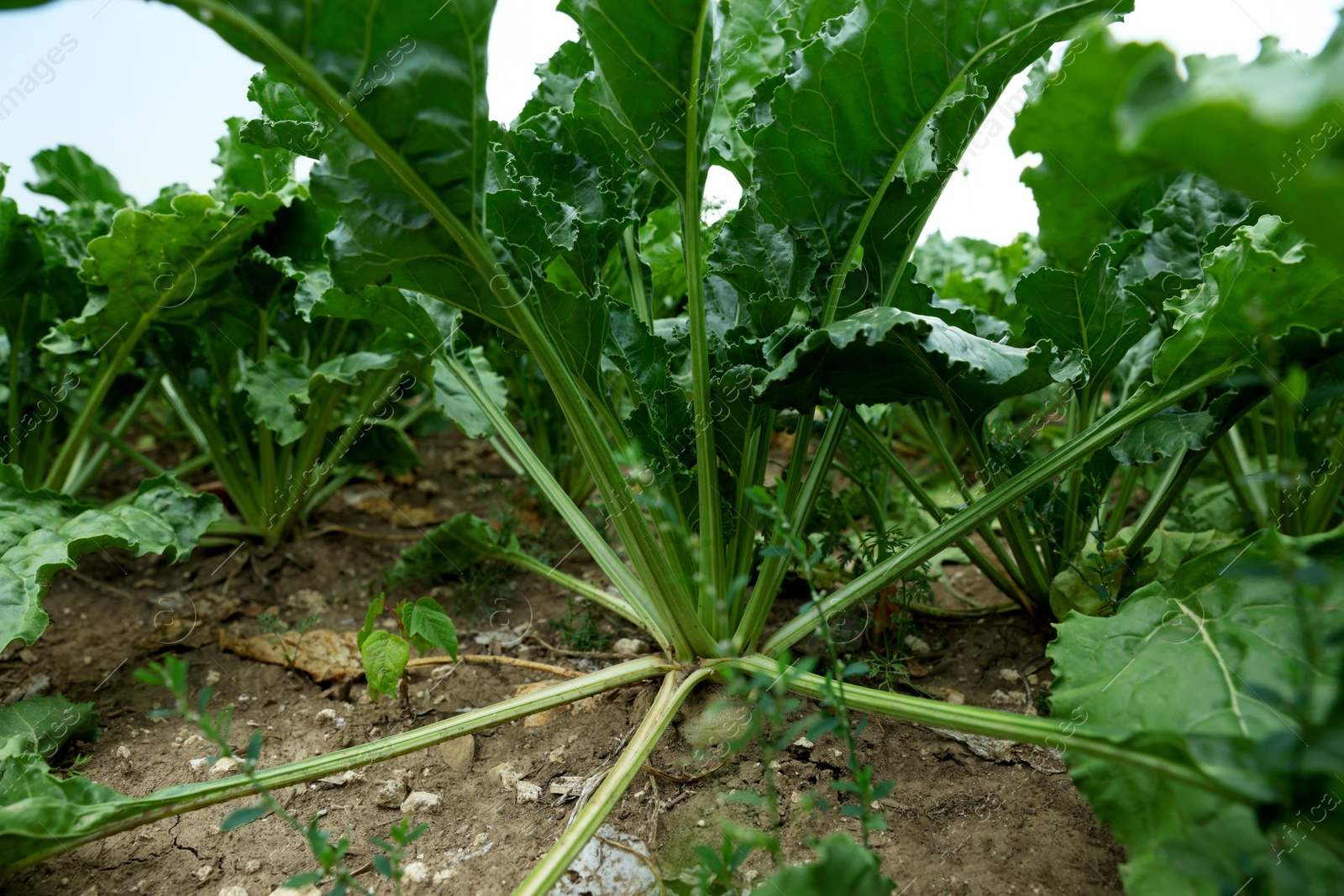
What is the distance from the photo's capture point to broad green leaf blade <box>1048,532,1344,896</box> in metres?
0.67

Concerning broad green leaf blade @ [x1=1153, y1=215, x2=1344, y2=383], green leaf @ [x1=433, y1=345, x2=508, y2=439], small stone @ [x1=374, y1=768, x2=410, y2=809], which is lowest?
small stone @ [x1=374, y1=768, x2=410, y2=809]

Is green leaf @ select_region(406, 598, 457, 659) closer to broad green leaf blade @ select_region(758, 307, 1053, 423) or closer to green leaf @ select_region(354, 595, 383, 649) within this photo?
green leaf @ select_region(354, 595, 383, 649)

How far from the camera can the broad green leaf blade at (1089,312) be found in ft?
4.23

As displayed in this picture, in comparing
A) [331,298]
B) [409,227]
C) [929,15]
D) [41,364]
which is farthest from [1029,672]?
[41,364]

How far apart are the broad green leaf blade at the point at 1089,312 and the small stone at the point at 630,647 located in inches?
36.3

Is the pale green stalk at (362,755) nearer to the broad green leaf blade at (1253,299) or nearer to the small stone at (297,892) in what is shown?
the small stone at (297,892)

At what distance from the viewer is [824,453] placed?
1401 mm

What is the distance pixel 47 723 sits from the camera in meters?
1.30

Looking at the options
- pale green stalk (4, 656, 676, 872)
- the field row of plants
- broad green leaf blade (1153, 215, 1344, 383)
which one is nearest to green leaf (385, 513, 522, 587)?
the field row of plants

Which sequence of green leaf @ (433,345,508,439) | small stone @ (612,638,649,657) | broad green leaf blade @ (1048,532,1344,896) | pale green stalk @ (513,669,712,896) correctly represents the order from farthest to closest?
green leaf @ (433,345,508,439) < small stone @ (612,638,649,657) < pale green stalk @ (513,669,712,896) < broad green leaf blade @ (1048,532,1344,896)

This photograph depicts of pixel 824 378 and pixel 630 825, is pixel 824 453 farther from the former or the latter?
pixel 630 825

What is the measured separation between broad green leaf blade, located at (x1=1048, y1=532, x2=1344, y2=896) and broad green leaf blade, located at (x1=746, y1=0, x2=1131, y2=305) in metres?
0.67

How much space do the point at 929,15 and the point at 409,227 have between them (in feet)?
2.66

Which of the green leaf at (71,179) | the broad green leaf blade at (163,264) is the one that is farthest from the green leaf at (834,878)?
the green leaf at (71,179)
